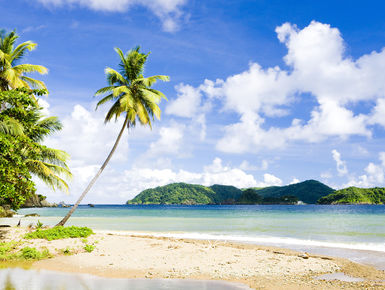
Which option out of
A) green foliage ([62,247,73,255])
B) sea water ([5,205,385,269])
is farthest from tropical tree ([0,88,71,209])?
sea water ([5,205,385,269])

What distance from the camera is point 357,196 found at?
176625 mm

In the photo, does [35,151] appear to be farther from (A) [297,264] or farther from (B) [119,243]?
(A) [297,264]

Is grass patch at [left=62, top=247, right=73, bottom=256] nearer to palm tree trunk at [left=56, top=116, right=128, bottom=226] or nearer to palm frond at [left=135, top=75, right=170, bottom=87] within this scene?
palm tree trunk at [left=56, top=116, right=128, bottom=226]

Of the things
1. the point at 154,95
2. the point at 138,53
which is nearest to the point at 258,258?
the point at 154,95

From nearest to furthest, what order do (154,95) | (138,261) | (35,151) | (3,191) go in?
(138,261) → (3,191) → (35,151) → (154,95)

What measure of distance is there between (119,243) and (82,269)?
12.7 ft

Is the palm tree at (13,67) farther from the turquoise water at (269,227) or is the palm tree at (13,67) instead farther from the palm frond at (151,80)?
the turquoise water at (269,227)

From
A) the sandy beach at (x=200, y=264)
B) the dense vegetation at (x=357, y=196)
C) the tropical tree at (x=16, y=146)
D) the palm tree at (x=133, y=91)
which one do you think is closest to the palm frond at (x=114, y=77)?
the palm tree at (x=133, y=91)

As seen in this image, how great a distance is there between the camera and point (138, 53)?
74.7 feet

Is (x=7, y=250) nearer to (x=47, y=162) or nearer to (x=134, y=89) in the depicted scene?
(x=47, y=162)

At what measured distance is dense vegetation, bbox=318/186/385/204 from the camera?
6929 inches

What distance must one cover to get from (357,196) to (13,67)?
191 metres

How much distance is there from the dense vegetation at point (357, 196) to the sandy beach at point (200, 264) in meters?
185

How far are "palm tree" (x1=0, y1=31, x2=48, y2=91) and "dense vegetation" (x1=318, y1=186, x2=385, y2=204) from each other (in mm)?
186999
